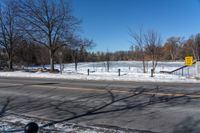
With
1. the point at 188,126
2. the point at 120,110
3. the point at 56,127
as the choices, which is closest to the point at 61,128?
the point at 56,127

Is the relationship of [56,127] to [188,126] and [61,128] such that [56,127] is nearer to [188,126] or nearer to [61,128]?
[61,128]

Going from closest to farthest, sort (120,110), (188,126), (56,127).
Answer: (188,126) → (56,127) → (120,110)

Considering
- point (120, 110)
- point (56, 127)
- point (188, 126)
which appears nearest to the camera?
point (188, 126)

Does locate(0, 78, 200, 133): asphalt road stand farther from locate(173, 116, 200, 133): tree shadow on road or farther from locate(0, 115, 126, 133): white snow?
locate(0, 115, 126, 133): white snow

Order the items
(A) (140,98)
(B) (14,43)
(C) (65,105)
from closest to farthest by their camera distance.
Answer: (C) (65,105) < (A) (140,98) < (B) (14,43)

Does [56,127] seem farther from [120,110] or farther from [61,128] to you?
[120,110]

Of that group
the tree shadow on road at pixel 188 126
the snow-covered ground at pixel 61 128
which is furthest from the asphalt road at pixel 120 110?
the snow-covered ground at pixel 61 128

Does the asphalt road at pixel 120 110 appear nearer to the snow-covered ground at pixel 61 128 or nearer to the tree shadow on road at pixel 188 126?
the tree shadow on road at pixel 188 126

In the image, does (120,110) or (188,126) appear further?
(120,110)

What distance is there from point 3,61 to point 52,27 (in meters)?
25.0

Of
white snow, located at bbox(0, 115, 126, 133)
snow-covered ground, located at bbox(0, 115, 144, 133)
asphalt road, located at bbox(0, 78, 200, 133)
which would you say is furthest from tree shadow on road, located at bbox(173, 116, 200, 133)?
white snow, located at bbox(0, 115, 126, 133)

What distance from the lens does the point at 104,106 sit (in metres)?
8.93

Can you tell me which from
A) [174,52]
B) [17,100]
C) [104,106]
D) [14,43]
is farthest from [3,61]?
[174,52]

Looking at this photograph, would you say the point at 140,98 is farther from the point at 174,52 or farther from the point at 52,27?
the point at 174,52
